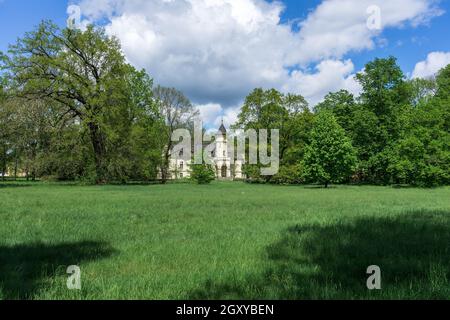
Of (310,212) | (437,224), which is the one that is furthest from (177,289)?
(310,212)

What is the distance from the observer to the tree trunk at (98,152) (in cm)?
3949

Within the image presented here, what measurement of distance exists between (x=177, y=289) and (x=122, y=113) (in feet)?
128

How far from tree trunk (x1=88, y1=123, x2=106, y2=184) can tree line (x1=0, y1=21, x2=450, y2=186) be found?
0.39 feet

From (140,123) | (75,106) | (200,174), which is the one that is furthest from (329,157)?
(75,106)

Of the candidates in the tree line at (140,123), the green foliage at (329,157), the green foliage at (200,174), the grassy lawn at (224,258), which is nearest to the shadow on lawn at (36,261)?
the grassy lawn at (224,258)

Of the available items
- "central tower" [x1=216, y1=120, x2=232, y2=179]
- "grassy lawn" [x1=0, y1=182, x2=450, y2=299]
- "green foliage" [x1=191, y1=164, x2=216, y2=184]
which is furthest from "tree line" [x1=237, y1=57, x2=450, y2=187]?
"central tower" [x1=216, y1=120, x2=232, y2=179]

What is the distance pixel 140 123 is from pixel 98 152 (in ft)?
26.6

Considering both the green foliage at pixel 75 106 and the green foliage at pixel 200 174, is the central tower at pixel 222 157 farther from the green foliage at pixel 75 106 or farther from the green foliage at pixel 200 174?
the green foliage at pixel 75 106

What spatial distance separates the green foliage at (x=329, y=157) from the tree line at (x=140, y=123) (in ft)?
0.39

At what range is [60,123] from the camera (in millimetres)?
37188

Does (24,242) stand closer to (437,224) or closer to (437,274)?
(437,274)

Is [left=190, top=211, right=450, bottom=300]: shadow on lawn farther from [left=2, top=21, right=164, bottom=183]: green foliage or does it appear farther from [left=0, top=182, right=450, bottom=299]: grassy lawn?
[left=2, top=21, right=164, bottom=183]: green foliage

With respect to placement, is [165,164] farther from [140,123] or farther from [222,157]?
[222,157]

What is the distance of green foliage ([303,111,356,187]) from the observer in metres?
44.0
